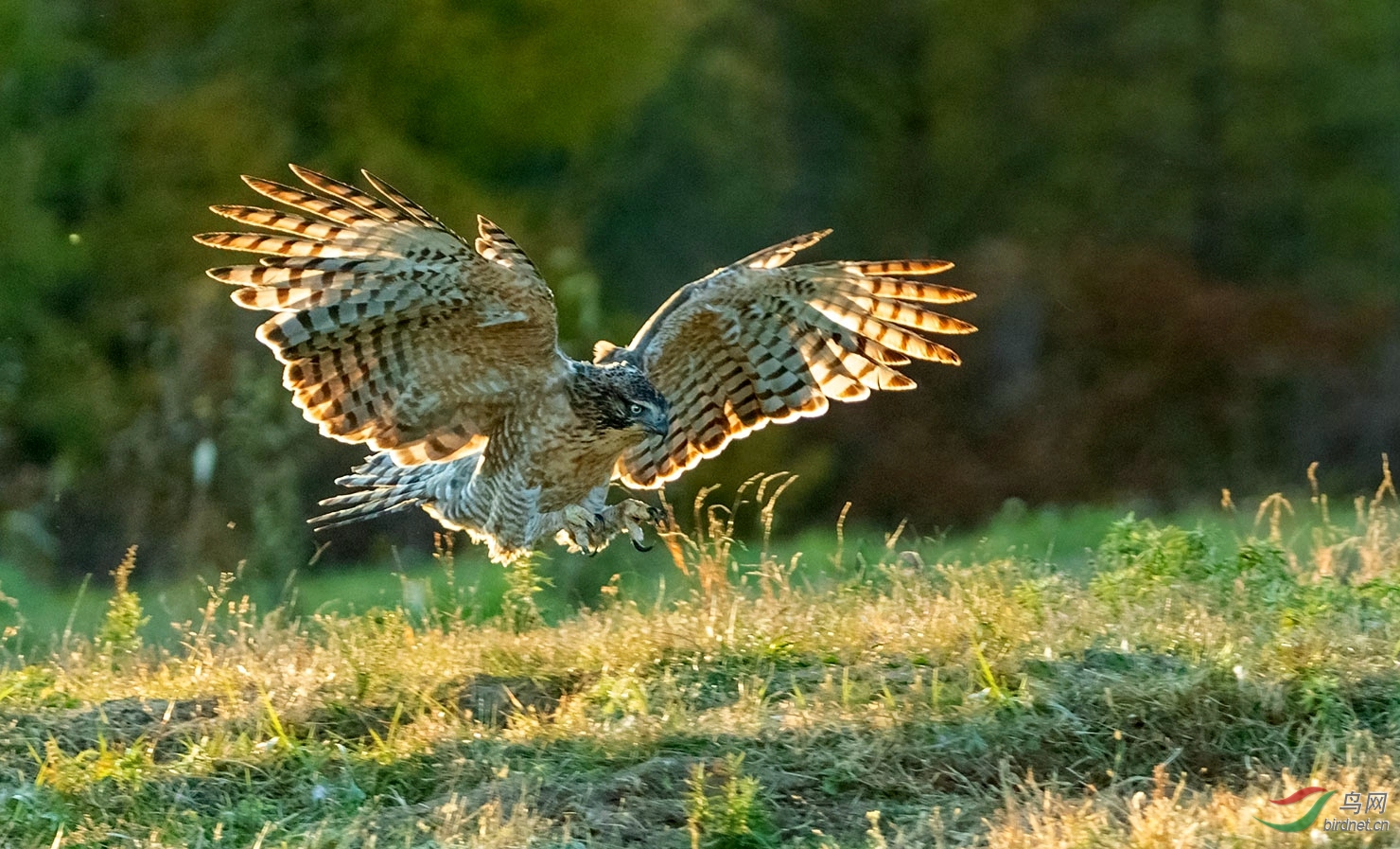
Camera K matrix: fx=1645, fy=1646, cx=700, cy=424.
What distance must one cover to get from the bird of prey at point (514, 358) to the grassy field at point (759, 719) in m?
0.62

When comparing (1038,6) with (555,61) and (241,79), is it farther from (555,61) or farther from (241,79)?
(241,79)

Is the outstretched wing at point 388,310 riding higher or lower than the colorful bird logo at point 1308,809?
higher

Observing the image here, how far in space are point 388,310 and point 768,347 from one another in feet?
6.30

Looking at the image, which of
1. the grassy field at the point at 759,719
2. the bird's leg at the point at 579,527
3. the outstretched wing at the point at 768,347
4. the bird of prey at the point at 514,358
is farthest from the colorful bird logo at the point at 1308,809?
the bird's leg at the point at 579,527

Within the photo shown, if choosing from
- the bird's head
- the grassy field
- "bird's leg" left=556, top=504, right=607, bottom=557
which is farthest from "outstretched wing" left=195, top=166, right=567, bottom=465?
the grassy field

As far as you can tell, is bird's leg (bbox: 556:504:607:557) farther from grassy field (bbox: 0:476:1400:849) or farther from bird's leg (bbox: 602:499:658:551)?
grassy field (bbox: 0:476:1400:849)

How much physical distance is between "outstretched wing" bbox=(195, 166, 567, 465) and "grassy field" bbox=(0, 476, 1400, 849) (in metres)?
0.83

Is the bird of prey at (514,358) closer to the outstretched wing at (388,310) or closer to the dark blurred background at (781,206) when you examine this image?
the outstretched wing at (388,310)

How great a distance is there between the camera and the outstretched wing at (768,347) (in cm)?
723

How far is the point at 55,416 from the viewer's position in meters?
14.5

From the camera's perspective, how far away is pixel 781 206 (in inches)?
707

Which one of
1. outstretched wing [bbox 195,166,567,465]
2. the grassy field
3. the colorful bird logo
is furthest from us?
outstretched wing [bbox 195,166,567,465]

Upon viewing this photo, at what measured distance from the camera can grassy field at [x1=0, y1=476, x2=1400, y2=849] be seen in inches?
187

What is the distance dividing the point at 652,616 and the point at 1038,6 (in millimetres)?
14747
